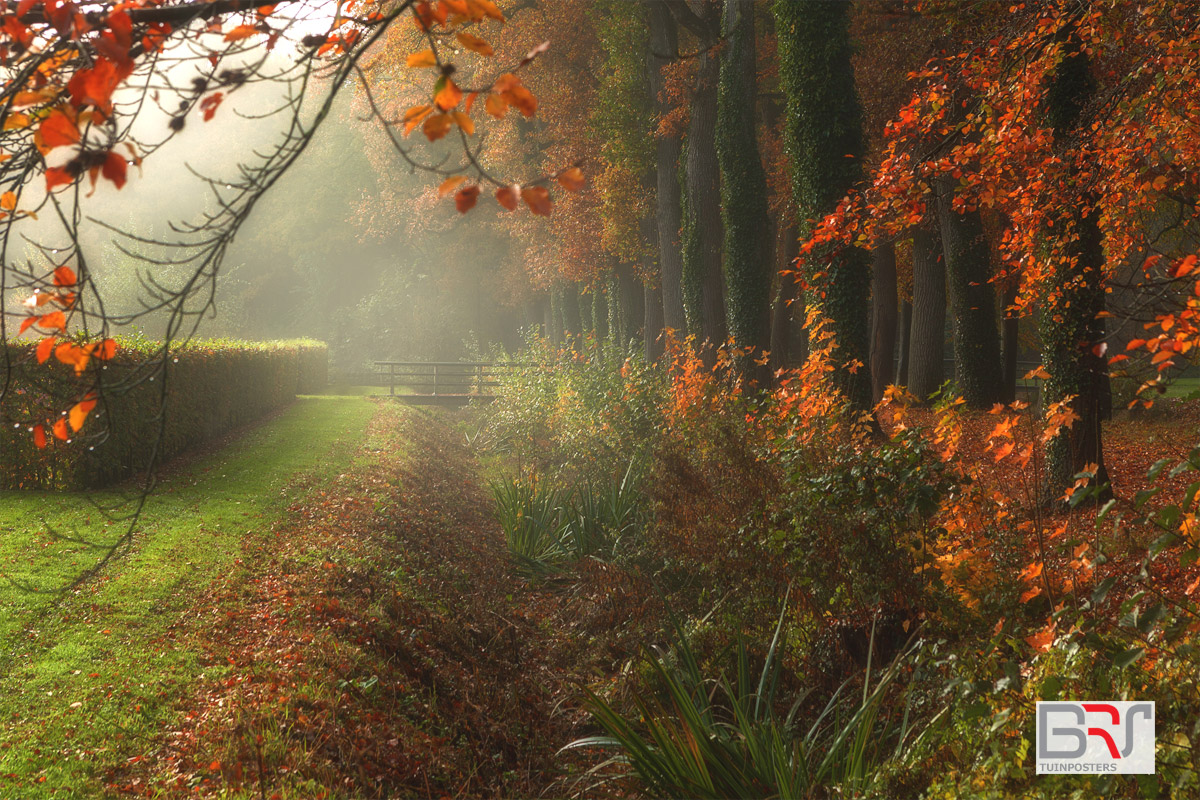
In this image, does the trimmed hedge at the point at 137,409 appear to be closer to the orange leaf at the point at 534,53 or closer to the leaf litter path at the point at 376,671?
Result: the orange leaf at the point at 534,53

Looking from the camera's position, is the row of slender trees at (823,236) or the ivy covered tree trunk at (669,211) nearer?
the row of slender trees at (823,236)

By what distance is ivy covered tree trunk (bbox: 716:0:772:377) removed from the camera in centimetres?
1327

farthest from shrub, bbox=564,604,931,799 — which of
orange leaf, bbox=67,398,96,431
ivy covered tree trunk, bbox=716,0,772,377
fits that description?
ivy covered tree trunk, bbox=716,0,772,377

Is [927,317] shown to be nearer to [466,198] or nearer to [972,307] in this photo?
[972,307]

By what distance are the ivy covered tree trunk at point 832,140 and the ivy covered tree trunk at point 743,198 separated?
2733mm

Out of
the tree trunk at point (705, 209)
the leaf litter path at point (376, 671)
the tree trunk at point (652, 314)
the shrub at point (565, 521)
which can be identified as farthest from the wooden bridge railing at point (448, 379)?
the leaf litter path at point (376, 671)

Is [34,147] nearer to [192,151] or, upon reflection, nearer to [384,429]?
[384,429]

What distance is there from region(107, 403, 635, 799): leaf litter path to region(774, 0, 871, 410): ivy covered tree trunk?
465cm

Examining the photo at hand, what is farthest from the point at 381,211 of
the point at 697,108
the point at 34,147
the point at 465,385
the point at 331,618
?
the point at 34,147

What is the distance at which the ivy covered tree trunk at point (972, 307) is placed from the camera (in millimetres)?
14250

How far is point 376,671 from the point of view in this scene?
5.40 metres

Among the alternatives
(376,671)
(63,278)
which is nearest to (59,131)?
(63,278)

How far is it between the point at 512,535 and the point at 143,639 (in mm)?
4633

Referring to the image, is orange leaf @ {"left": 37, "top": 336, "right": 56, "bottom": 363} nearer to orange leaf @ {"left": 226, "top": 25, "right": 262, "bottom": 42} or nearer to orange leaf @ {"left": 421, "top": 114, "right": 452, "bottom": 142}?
orange leaf @ {"left": 226, "top": 25, "right": 262, "bottom": 42}
